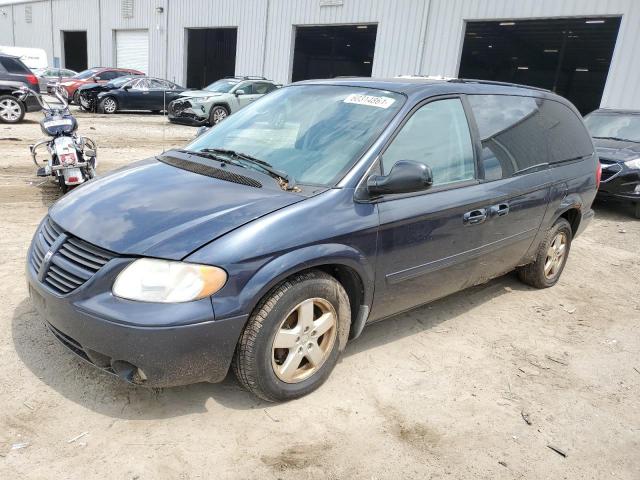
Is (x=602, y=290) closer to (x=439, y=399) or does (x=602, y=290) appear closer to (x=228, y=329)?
(x=439, y=399)

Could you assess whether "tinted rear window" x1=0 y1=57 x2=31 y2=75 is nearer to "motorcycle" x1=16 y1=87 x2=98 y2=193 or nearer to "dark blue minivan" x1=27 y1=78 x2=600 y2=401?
"motorcycle" x1=16 y1=87 x2=98 y2=193

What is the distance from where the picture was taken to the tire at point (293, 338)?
263 cm

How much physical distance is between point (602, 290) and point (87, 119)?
50.1 ft

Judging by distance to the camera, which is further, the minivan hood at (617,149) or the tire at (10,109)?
the tire at (10,109)

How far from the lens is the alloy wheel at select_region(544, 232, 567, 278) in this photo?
4.91 metres

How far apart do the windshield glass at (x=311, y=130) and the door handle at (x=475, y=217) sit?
0.87 metres

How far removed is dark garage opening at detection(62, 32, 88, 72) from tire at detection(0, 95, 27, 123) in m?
28.9

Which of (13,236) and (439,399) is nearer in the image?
(439,399)

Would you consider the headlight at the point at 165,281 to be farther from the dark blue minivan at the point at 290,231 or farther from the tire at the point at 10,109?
the tire at the point at 10,109

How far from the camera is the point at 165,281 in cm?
241

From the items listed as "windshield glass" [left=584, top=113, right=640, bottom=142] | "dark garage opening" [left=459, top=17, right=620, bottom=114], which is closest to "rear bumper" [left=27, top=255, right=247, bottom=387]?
"windshield glass" [left=584, top=113, right=640, bottom=142]

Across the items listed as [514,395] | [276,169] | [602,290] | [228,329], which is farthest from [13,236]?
[602,290]

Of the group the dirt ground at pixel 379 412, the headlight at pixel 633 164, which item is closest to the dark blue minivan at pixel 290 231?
the dirt ground at pixel 379 412

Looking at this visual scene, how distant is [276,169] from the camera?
316cm
